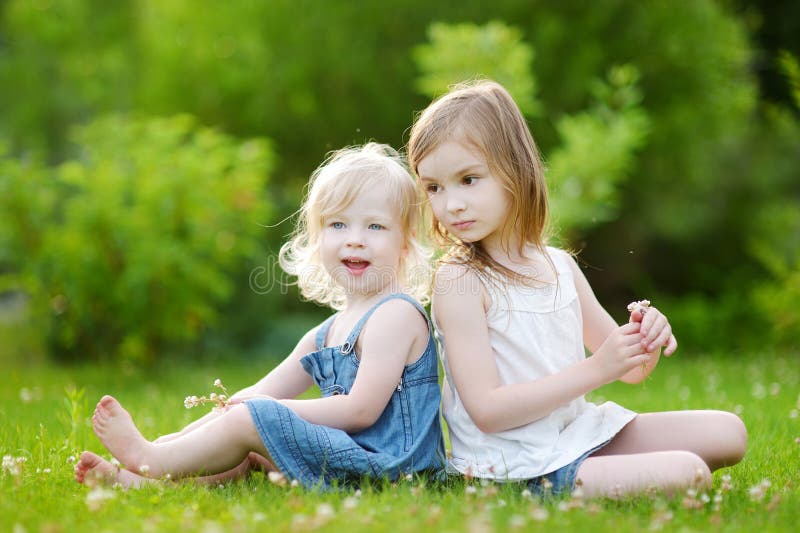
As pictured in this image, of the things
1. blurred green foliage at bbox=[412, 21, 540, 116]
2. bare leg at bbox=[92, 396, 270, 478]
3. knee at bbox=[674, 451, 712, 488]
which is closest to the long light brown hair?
knee at bbox=[674, 451, 712, 488]

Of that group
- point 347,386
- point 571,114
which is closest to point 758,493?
point 347,386

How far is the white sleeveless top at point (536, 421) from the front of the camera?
2.83m

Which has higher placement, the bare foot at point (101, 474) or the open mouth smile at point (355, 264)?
the open mouth smile at point (355, 264)

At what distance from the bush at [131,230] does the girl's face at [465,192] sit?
4300mm

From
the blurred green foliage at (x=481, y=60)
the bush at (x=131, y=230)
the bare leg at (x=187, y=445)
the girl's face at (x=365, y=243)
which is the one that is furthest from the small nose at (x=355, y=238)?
the blurred green foliage at (x=481, y=60)

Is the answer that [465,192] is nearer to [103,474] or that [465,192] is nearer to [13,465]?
[103,474]

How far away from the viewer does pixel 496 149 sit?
291 centimetres

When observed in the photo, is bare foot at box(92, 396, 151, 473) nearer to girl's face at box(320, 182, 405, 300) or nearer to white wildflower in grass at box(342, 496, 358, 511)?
white wildflower in grass at box(342, 496, 358, 511)

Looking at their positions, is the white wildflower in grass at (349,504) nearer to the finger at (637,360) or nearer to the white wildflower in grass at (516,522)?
the white wildflower in grass at (516,522)

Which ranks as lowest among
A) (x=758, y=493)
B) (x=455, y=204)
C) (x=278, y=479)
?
(x=758, y=493)

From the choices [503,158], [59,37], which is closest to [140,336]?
[503,158]

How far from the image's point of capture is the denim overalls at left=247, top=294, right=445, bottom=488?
276 centimetres

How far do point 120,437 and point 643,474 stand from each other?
1649 millimetres

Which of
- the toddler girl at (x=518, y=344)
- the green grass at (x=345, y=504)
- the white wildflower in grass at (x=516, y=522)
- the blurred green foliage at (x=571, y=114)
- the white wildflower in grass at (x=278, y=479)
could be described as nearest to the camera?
the white wildflower in grass at (x=516, y=522)
